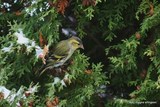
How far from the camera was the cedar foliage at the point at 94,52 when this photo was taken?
3199 millimetres

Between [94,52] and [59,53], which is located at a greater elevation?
[94,52]

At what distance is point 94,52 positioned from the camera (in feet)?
12.4

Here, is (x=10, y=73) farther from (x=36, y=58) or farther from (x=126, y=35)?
(x=126, y=35)

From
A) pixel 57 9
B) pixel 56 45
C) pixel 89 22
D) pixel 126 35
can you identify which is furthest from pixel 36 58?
pixel 126 35

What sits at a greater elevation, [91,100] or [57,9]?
[57,9]

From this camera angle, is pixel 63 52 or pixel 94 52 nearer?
pixel 63 52

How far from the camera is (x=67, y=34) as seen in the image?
3.68 m

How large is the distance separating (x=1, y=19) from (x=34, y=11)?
545 mm

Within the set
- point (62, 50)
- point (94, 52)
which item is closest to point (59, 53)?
point (62, 50)

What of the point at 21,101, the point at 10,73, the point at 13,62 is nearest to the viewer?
the point at 21,101

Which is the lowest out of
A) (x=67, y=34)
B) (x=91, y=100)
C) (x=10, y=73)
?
(x=91, y=100)

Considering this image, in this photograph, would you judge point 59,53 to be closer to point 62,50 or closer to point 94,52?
point 62,50

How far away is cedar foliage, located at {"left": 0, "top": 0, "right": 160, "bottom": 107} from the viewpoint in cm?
320

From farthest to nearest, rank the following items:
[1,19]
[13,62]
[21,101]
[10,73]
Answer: [1,19] < [13,62] < [10,73] < [21,101]
